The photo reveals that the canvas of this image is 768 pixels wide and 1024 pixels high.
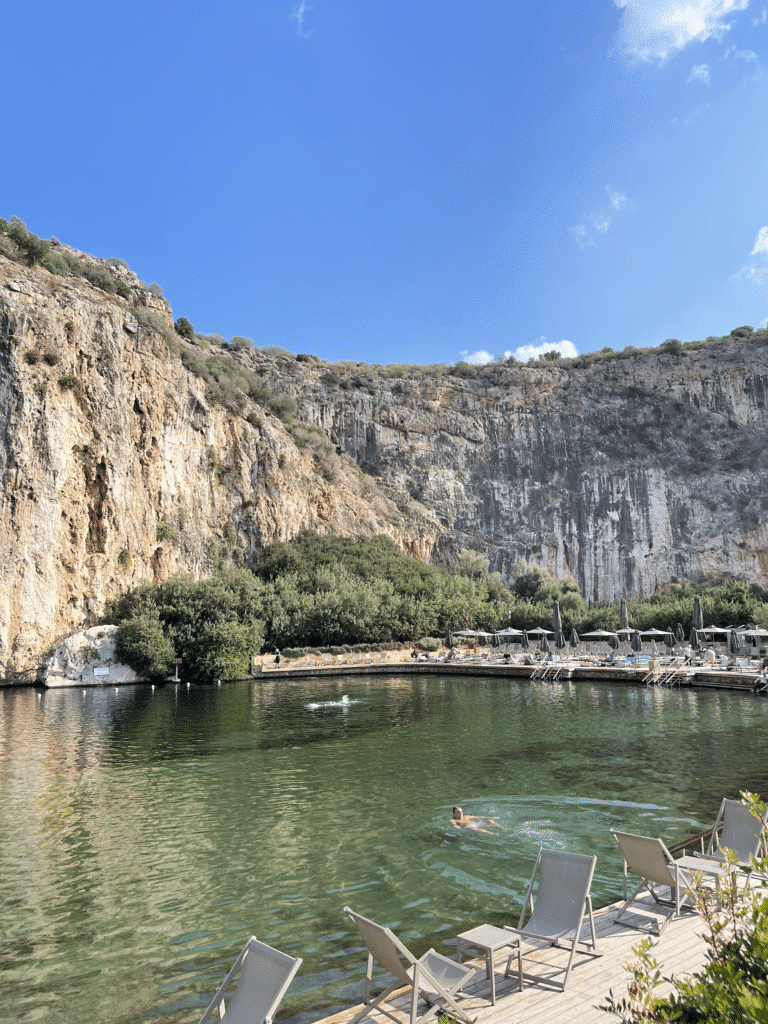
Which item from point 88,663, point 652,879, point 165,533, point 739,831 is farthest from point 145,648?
point 652,879

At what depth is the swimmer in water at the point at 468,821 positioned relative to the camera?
9080 millimetres

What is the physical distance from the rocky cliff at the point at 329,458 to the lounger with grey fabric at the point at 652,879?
34.8 meters

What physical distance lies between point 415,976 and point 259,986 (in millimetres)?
910

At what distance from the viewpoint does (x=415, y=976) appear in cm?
392

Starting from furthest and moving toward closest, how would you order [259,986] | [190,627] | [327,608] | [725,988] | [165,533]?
[165,533] → [327,608] → [190,627] → [259,986] → [725,988]

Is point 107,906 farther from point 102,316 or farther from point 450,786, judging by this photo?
point 102,316

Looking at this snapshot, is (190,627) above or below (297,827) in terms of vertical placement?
above

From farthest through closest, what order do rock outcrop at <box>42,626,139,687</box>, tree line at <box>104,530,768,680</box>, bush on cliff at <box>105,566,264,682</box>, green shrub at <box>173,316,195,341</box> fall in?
green shrub at <box>173,316,195,341</box>, tree line at <box>104,530,768,680</box>, bush on cliff at <box>105,566,264,682</box>, rock outcrop at <box>42,626,139,687</box>

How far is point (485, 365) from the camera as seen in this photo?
2788 inches

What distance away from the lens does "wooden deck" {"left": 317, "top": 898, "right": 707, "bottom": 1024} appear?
4016mm

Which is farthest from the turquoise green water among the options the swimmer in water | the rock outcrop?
the rock outcrop

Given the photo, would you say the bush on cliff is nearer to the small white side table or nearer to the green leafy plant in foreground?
the small white side table

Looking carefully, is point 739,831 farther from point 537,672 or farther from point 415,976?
point 537,672

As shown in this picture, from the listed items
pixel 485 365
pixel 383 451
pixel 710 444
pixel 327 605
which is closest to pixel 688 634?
pixel 327 605
